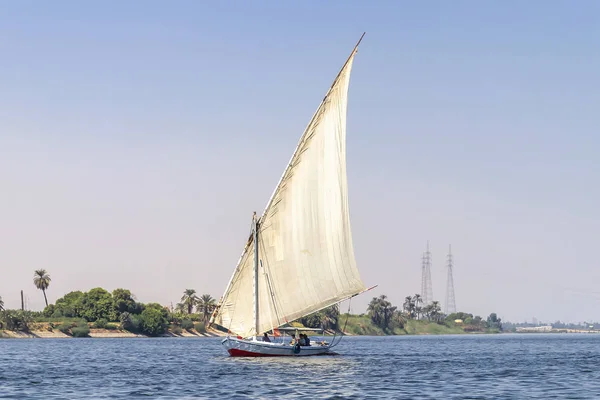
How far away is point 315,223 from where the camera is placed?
241ft

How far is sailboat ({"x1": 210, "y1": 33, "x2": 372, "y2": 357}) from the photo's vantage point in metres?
72.6

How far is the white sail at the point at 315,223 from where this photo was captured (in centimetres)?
7250

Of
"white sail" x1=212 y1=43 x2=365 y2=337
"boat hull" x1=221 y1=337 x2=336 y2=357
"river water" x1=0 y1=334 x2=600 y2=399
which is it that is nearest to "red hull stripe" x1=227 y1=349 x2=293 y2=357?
"boat hull" x1=221 y1=337 x2=336 y2=357

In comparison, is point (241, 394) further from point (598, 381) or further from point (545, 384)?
point (598, 381)

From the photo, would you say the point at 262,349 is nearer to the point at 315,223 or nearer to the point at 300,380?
the point at 315,223

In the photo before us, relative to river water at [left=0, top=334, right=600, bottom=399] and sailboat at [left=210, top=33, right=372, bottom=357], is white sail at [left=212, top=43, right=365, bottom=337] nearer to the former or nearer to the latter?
sailboat at [left=210, top=33, right=372, bottom=357]

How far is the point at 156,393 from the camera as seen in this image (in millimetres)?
51750

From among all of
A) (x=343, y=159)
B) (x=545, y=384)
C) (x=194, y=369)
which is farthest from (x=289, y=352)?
(x=545, y=384)

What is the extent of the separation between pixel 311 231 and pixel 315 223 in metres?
0.73

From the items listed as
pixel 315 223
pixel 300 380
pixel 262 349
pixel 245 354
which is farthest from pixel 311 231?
pixel 300 380

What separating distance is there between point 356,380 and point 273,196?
20445 mm

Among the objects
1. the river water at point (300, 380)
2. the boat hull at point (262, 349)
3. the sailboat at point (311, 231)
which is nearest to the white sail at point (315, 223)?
the sailboat at point (311, 231)

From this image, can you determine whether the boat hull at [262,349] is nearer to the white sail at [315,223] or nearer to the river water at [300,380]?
the river water at [300,380]

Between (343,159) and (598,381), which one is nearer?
(598,381)
